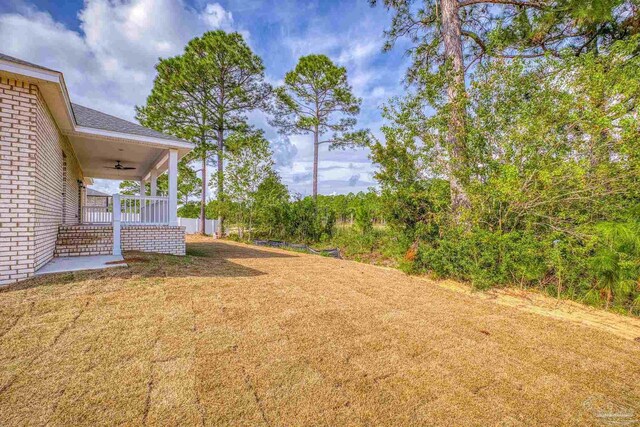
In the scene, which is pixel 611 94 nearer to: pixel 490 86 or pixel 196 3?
pixel 490 86

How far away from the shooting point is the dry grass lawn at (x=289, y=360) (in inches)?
67.5

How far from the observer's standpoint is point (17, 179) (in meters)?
3.97

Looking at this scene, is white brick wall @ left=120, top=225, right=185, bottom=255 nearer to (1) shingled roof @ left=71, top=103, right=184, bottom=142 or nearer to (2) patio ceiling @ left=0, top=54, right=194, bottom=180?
(2) patio ceiling @ left=0, top=54, right=194, bottom=180

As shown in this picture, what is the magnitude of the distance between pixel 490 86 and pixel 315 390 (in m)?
5.52

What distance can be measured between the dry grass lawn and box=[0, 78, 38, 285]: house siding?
397mm

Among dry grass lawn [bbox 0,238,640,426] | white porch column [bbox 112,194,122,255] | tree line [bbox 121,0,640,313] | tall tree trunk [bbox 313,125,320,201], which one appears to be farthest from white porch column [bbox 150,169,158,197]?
tall tree trunk [bbox 313,125,320,201]

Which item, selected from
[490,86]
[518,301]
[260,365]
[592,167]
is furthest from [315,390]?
[490,86]

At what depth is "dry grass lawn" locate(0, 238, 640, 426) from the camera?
1714 mm

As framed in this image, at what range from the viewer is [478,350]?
267cm

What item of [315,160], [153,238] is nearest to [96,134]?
[153,238]

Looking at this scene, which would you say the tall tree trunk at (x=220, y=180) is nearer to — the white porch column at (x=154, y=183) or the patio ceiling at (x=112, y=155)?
the patio ceiling at (x=112, y=155)

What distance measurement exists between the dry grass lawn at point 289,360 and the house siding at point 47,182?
1.12 m

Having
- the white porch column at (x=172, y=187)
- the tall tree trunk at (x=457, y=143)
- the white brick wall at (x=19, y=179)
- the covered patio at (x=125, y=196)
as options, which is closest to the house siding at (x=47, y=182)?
the white brick wall at (x=19, y=179)

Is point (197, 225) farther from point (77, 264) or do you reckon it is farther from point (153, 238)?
point (77, 264)
